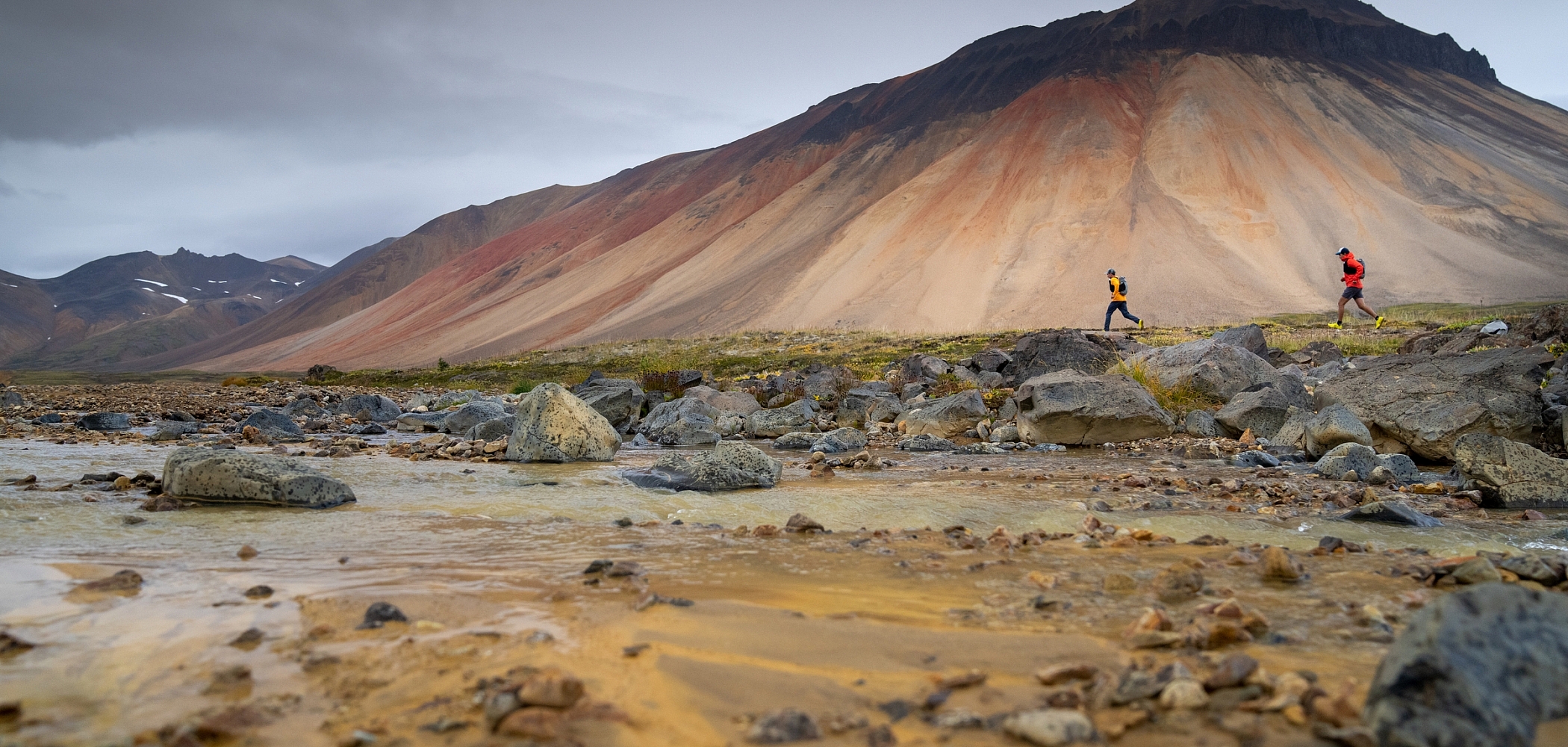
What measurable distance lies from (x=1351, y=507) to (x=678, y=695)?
6.15 m

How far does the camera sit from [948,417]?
13430mm

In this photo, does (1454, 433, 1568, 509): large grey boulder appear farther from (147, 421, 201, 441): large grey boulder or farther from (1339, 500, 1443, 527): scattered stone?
(147, 421, 201, 441): large grey boulder

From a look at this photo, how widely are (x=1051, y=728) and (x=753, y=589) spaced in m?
2.12

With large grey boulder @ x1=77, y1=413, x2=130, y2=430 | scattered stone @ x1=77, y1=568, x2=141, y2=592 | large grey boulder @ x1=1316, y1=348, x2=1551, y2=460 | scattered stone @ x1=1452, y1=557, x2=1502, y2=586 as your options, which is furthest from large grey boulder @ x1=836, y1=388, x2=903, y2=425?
large grey boulder @ x1=77, y1=413, x2=130, y2=430

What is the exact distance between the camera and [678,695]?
2959 millimetres

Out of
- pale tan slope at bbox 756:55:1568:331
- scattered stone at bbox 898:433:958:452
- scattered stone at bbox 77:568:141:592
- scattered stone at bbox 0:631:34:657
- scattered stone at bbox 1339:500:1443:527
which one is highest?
pale tan slope at bbox 756:55:1568:331

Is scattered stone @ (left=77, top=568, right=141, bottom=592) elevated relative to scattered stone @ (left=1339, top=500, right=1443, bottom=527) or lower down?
elevated

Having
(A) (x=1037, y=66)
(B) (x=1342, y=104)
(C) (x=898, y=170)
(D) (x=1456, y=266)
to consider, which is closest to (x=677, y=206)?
(C) (x=898, y=170)

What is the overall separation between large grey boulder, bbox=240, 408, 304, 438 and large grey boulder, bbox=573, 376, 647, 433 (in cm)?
455

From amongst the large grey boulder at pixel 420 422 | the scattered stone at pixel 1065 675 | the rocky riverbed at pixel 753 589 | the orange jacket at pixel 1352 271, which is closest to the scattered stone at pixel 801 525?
the rocky riverbed at pixel 753 589

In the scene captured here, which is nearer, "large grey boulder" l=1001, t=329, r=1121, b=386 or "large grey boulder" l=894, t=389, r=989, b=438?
"large grey boulder" l=894, t=389, r=989, b=438

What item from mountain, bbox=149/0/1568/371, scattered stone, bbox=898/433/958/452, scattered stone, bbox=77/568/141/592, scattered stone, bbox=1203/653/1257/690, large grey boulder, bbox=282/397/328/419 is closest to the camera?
scattered stone, bbox=1203/653/1257/690

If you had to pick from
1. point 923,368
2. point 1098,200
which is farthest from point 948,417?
point 1098,200

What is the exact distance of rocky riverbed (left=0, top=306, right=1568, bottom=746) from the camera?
277 centimetres
